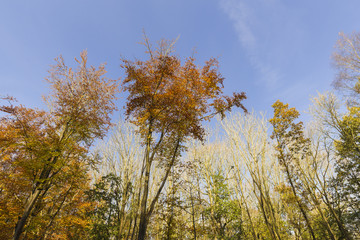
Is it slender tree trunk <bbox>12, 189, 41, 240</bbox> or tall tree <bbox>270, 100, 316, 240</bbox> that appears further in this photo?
tall tree <bbox>270, 100, 316, 240</bbox>

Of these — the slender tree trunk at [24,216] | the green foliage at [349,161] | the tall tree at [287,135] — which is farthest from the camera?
the green foliage at [349,161]

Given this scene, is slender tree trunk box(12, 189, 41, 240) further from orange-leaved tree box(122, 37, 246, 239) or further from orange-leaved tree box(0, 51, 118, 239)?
orange-leaved tree box(122, 37, 246, 239)

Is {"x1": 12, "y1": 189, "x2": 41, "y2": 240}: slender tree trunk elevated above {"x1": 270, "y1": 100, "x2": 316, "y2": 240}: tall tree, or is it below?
below

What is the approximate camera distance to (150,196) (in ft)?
47.1

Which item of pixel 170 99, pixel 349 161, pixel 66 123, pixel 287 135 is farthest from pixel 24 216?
pixel 349 161

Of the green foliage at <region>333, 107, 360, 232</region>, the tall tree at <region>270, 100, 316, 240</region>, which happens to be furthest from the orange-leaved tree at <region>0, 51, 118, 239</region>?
the green foliage at <region>333, 107, 360, 232</region>

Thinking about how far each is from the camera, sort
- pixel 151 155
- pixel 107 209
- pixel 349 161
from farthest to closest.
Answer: pixel 349 161 → pixel 107 209 → pixel 151 155

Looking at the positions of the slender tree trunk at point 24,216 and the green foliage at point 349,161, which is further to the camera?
the green foliage at point 349,161

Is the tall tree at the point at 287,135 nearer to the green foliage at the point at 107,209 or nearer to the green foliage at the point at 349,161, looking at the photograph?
the green foliage at the point at 349,161

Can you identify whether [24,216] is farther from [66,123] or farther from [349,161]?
[349,161]

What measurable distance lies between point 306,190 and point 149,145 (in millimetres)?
11285

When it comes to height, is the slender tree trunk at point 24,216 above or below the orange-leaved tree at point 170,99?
below

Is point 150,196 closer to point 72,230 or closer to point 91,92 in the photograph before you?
point 72,230

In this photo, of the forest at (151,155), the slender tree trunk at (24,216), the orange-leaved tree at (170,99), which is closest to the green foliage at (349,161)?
the forest at (151,155)
